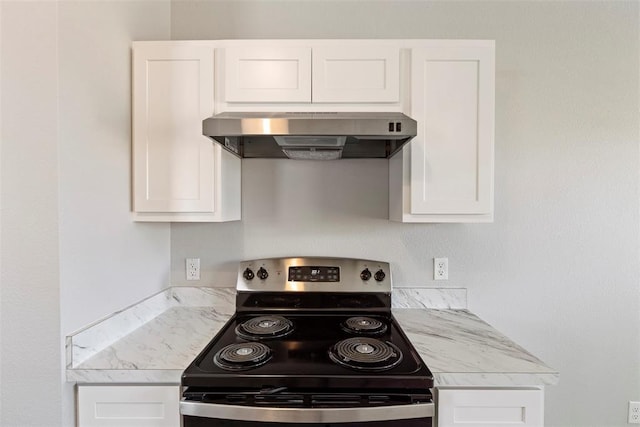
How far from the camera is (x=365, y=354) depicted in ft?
4.09

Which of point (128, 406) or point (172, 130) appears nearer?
point (128, 406)

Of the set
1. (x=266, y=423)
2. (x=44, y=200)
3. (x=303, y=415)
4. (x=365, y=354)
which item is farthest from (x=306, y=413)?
(x=44, y=200)

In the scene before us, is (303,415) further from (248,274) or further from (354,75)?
(354,75)

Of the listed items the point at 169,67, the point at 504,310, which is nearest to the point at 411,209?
the point at 504,310

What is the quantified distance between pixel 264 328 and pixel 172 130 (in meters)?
0.99

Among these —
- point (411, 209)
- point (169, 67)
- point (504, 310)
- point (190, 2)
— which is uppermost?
point (190, 2)

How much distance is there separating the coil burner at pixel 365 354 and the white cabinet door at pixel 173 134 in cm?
81

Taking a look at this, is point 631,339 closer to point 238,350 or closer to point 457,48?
point 457,48

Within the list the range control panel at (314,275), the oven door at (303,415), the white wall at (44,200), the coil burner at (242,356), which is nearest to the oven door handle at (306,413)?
the oven door at (303,415)

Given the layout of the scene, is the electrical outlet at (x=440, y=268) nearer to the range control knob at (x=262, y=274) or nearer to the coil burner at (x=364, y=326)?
the coil burner at (x=364, y=326)

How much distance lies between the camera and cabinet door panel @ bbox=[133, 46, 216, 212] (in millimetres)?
1567

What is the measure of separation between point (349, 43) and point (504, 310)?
1.63m

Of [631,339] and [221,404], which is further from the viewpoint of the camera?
[631,339]

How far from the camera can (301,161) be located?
6.28 feet
